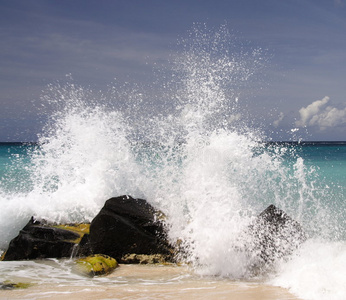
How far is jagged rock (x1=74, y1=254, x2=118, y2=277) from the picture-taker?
4.97m

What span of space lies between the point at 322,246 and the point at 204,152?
259cm

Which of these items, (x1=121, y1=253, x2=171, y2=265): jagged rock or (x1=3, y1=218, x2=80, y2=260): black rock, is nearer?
(x1=121, y1=253, x2=171, y2=265): jagged rock

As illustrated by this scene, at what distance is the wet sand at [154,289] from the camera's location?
13.0 feet

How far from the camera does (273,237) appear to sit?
5.29m

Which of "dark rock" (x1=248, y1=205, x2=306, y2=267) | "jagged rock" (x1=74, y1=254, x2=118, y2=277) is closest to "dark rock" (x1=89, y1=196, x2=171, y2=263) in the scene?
"jagged rock" (x1=74, y1=254, x2=118, y2=277)

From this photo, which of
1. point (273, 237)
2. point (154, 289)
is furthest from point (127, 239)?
point (273, 237)

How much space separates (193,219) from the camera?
586 cm

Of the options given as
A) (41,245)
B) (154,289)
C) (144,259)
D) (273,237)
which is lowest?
(154,289)

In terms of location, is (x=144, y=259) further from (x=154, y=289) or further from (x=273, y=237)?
(x=273, y=237)

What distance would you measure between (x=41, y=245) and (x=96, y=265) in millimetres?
1298

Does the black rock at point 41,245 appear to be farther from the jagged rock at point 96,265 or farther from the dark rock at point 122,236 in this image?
the jagged rock at point 96,265

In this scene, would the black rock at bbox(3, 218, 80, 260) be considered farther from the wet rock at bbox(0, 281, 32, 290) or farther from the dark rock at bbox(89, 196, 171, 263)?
the wet rock at bbox(0, 281, 32, 290)

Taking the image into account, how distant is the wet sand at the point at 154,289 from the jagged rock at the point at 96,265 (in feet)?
0.52

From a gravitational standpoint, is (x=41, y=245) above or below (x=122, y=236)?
below
